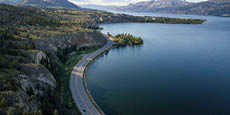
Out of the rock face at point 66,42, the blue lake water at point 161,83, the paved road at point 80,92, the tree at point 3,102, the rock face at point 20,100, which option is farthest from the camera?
the rock face at point 66,42

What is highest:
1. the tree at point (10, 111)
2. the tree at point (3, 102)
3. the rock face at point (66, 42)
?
the rock face at point (66, 42)

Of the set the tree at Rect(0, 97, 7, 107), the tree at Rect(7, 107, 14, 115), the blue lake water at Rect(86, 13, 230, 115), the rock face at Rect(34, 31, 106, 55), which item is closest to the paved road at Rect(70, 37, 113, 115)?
the blue lake water at Rect(86, 13, 230, 115)

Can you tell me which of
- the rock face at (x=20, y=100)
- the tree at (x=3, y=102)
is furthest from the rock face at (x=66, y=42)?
the tree at (x=3, y=102)

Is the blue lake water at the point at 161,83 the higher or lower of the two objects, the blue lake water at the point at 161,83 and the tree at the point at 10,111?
the lower

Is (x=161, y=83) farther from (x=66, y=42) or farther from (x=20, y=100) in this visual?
(x=66, y=42)

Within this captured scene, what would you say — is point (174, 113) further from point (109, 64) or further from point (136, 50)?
point (136, 50)

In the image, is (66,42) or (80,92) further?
(66,42)

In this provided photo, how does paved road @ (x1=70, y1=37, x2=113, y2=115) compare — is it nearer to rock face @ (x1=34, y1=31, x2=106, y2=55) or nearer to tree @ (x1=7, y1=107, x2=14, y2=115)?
rock face @ (x1=34, y1=31, x2=106, y2=55)

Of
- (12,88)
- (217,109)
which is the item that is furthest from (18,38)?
(217,109)

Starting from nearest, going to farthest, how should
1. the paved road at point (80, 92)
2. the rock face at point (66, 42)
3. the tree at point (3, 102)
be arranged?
the tree at point (3, 102), the paved road at point (80, 92), the rock face at point (66, 42)

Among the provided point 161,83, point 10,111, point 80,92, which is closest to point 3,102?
point 10,111

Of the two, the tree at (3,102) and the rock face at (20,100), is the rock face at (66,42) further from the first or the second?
the tree at (3,102)

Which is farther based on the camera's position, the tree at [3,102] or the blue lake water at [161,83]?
the blue lake water at [161,83]
